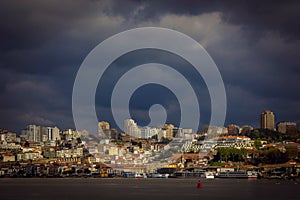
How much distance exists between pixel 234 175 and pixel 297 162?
19.3m

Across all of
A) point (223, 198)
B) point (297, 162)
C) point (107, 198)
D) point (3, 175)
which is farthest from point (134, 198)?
point (3, 175)

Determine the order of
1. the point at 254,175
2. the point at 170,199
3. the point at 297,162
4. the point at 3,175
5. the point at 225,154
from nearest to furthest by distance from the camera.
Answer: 1. the point at 170,199
2. the point at 254,175
3. the point at 297,162
4. the point at 225,154
5. the point at 3,175

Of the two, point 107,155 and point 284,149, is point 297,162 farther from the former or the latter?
point 107,155

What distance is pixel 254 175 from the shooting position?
133375 mm

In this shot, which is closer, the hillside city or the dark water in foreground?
the dark water in foreground

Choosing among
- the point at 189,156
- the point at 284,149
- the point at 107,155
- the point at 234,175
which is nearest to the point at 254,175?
the point at 234,175

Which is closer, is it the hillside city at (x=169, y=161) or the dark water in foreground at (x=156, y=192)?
the dark water in foreground at (x=156, y=192)

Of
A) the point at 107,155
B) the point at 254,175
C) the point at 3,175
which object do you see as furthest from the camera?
the point at 107,155

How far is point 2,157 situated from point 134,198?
484 ft

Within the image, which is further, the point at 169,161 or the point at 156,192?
the point at 169,161

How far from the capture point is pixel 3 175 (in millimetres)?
174500

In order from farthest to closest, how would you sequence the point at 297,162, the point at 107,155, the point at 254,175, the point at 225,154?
1. the point at 107,155
2. the point at 225,154
3. the point at 297,162
4. the point at 254,175

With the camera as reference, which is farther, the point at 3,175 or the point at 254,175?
the point at 3,175

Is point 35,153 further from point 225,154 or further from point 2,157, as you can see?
point 225,154
